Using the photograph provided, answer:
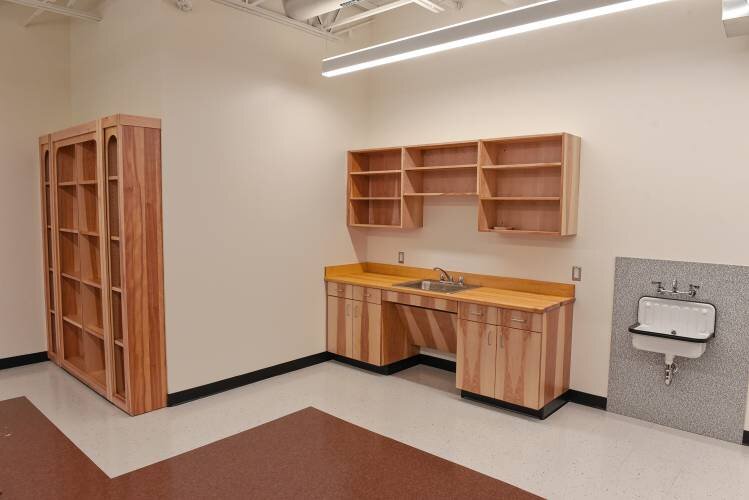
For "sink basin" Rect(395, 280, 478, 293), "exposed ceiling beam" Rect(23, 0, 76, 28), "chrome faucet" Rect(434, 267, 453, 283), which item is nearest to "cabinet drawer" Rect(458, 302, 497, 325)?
"sink basin" Rect(395, 280, 478, 293)

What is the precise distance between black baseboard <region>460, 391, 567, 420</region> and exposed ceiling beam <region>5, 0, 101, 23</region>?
15.2 ft

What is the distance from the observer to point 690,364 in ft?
12.1

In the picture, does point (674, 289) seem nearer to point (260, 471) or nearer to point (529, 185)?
point (529, 185)

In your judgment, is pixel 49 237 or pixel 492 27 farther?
pixel 49 237

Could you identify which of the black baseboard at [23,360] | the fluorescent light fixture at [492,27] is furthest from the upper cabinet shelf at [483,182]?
the black baseboard at [23,360]

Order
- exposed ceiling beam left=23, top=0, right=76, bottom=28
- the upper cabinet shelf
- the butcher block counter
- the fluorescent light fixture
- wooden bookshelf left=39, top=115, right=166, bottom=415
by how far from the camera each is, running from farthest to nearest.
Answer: exposed ceiling beam left=23, top=0, right=76, bottom=28 < the upper cabinet shelf < the butcher block counter < wooden bookshelf left=39, top=115, right=166, bottom=415 < the fluorescent light fixture

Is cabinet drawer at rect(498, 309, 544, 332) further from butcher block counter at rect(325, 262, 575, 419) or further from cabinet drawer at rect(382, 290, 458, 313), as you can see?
cabinet drawer at rect(382, 290, 458, 313)

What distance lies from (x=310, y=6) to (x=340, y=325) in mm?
2926

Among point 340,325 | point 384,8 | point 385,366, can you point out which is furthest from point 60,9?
point 385,366

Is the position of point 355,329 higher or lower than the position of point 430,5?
lower

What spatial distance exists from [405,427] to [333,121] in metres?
3.07

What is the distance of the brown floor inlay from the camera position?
2.80 m

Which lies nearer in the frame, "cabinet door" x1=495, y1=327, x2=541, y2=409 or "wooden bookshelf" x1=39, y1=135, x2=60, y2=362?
"cabinet door" x1=495, y1=327, x2=541, y2=409

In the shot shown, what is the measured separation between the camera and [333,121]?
522 centimetres
